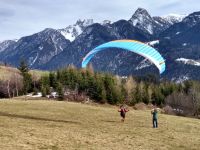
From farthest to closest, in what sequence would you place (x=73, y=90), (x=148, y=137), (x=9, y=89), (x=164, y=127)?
(x=9, y=89), (x=73, y=90), (x=164, y=127), (x=148, y=137)

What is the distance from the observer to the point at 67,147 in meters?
32.0

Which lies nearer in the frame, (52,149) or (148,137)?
(52,149)

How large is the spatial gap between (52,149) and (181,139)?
601 inches

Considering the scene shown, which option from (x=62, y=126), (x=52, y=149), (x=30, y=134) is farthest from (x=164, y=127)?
(x=52, y=149)

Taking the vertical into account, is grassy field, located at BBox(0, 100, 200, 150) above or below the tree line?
below

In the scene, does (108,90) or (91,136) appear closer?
(91,136)

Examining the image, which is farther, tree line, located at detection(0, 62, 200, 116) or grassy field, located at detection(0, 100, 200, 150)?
tree line, located at detection(0, 62, 200, 116)

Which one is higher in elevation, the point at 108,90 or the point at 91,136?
the point at 108,90

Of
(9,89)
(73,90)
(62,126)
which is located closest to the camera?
(62,126)

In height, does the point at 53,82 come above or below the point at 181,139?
above

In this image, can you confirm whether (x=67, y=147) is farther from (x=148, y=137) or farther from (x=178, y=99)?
(x=178, y=99)

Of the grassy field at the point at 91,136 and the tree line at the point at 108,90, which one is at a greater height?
the tree line at the point at 108,90

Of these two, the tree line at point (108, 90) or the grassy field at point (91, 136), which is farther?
the tree line at point (108, 90)

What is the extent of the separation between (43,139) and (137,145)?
7992 mm
